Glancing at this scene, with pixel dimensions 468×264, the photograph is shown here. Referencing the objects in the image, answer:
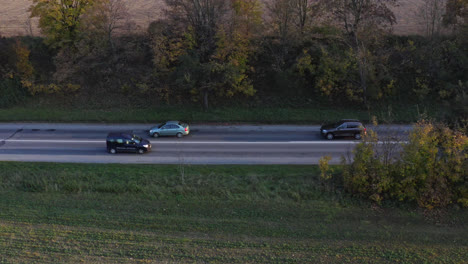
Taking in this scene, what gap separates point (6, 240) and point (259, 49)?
27254mm

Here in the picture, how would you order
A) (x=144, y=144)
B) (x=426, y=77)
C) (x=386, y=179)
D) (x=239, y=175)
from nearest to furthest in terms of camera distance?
(x=386, y=179) → (x=239, y=175) → (x=144, y=144) → (x=426, y=77)

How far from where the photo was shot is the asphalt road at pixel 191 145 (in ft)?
76.3

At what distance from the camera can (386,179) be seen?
16375 mm

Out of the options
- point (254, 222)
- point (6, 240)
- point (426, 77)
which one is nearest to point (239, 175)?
point (254, 222)

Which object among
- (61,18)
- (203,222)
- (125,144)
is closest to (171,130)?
(125,144)

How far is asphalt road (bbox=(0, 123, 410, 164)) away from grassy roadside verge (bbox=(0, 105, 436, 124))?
2.95ft

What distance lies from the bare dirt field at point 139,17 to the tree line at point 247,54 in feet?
13.4

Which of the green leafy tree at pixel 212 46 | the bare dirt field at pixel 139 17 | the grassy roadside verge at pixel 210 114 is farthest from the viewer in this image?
Result: the bare dirt field at pixel 139 17

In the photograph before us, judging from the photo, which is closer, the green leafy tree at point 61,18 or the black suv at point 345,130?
the black suv at point 345,130

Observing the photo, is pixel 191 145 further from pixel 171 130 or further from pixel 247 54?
pixel 247 54

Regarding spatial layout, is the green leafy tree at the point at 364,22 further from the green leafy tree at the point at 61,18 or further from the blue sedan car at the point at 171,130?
the green leafy tree at the point at 61,18

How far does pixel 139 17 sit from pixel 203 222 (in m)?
37.1

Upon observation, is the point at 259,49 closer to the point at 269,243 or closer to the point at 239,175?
the point at 239,175

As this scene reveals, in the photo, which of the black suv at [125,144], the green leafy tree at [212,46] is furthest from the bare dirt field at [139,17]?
the black suv at [125,144]
